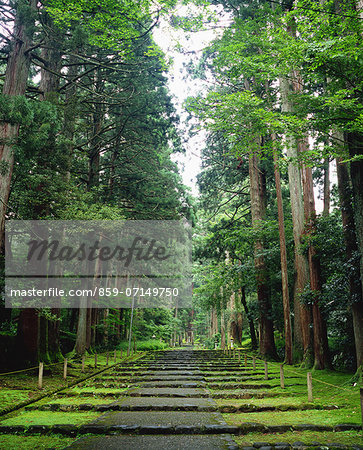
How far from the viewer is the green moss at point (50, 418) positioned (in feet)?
18.0

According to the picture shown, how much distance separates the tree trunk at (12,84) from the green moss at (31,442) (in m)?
5.50

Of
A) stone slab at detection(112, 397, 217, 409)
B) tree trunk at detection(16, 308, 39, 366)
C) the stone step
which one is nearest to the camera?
stone slab at detection(112, 397, 217, 409)

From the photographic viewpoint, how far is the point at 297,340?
14.8 meters

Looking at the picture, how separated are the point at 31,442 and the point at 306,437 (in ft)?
11.8

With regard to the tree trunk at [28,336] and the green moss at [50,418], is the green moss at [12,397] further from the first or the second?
the tree trunk at [28,336]

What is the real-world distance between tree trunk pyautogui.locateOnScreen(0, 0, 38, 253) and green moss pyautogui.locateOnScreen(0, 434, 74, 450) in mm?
5502

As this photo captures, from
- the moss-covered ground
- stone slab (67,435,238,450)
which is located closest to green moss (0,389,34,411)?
stone slab (67,435,238,450)

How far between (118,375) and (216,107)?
29.8 ft

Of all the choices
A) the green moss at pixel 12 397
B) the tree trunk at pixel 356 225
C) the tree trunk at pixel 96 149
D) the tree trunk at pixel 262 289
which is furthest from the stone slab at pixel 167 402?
the tree trunk at pixel 96 149

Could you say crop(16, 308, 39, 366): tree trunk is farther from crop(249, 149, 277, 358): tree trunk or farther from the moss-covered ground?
crop(249, 149, 277, 358): tree trunk

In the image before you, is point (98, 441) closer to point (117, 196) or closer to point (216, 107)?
point (216, 107)

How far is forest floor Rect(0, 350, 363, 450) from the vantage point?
4.63m

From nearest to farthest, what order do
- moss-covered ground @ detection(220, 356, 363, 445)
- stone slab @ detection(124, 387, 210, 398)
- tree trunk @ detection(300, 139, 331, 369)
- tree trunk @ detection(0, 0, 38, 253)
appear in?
moss-covered ground @ detection(220, 356, 363, 445) < stone slab @ detection(124, 387, 210, 398) < tree trunk @ detection(0, 0, 38, 253) < tree trunk @ detection(300, 139, 331, 369)

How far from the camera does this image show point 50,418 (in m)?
5.84
